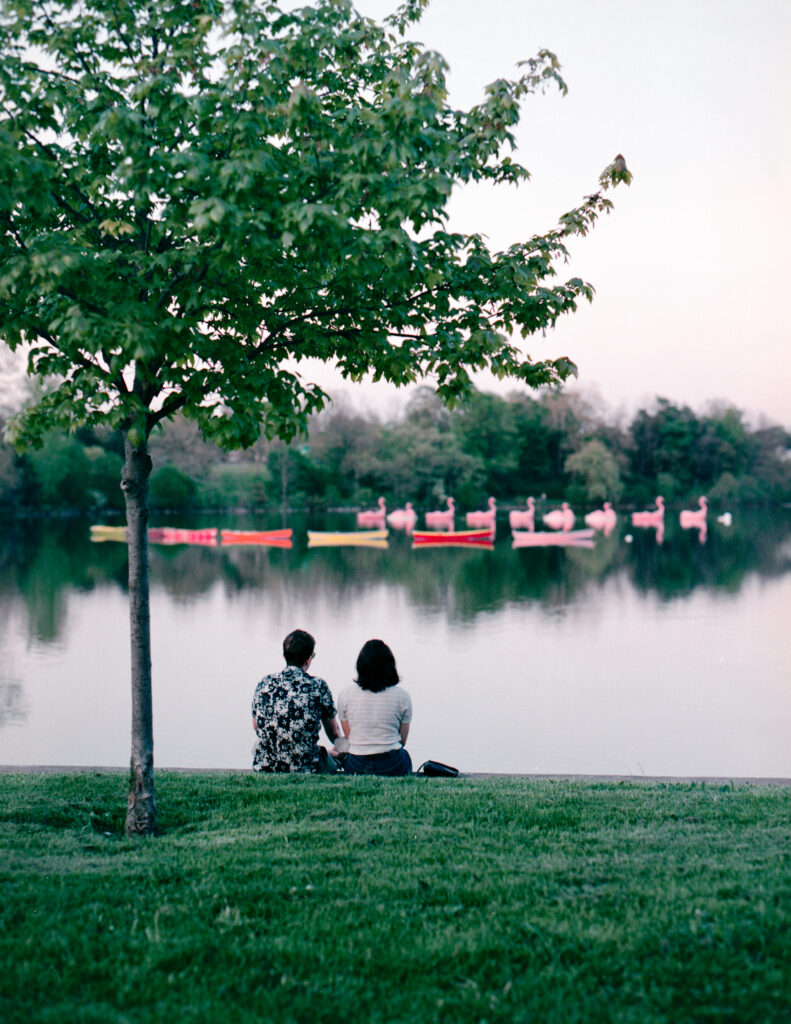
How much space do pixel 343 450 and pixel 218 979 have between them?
266 ft

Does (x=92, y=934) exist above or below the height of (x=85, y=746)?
above

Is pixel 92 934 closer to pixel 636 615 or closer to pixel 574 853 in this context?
pixel 574 853

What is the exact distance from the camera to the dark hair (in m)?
7.47

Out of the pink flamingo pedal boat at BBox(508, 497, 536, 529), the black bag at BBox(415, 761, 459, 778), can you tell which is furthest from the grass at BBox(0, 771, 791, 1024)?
the pink flamingo pedal boat at BBox(508, 497, 536, 529)

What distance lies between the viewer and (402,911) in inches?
176

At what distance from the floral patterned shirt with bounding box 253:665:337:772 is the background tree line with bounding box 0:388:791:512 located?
63.6 meters

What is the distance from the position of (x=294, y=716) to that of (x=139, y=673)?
165 centimetres

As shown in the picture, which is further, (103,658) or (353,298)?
(103,658)

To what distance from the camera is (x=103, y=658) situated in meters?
20.3

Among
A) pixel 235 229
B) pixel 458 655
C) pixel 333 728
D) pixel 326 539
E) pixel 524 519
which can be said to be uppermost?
pixel 235 229

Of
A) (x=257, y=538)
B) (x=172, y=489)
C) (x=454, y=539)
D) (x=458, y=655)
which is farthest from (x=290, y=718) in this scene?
(x=172, y=489)

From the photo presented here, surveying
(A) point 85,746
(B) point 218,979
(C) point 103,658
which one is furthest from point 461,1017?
(C) point 103,658

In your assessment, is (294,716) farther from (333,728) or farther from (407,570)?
(407,570)

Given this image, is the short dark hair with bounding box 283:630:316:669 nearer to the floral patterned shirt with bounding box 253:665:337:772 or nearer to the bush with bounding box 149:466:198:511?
the floral patterned shirt with bounding box 253:665:337:772
